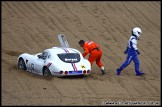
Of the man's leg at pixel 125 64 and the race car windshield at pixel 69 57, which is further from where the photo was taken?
the man's leg at pixel 125 64

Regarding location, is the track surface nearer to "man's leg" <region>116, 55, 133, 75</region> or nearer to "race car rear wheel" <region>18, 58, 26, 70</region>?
"man's leg" <region>116, 55, 133, 75</region>

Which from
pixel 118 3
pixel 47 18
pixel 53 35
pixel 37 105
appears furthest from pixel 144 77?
pixel 118 3

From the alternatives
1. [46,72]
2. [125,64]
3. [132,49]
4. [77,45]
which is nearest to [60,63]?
[46,72]

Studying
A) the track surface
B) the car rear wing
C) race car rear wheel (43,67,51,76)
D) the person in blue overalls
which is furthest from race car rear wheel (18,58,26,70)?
the person in blue overalls

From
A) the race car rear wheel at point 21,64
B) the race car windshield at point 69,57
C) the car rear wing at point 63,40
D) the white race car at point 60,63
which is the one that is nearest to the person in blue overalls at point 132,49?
the white race car at point 60,63

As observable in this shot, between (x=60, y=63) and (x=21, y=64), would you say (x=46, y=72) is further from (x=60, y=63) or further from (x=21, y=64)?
(x=21, y=64)

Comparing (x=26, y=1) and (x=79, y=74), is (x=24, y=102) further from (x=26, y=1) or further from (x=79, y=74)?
(x=26, y=1)

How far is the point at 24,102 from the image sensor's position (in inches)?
600

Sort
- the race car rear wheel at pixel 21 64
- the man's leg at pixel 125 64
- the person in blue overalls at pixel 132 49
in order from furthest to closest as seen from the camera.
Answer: the race car rear wheel at pixel 21 64 < the man's leg at pixel 125 64 < the person in blue overalls at pixel 132 49

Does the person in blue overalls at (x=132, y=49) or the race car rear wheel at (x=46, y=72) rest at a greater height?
the person in blue overalls at (x=132, y=49)

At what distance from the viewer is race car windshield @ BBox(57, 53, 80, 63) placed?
18953mm

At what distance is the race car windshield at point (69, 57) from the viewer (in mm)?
18953

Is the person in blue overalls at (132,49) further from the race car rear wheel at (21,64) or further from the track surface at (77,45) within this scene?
the race car rear wheel at (21,64)

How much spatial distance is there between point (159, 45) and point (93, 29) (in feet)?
14.1
